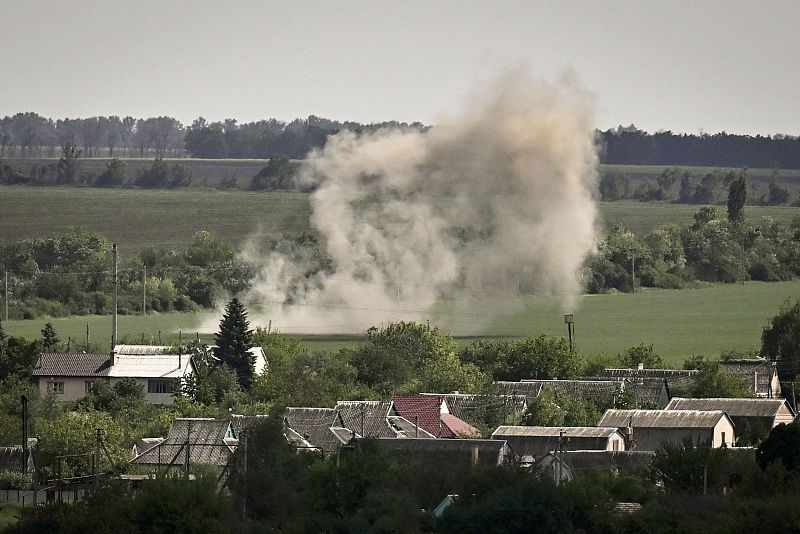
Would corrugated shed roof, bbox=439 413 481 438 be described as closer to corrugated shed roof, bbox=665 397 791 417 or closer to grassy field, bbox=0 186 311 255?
corrugated shed roof, bbox=665 397 791 417

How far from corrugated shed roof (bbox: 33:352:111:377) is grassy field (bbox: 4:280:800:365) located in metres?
16.4

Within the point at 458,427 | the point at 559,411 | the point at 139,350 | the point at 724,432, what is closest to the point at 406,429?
the point at 458,427

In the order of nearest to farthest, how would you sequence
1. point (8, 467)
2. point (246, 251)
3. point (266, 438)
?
1. point (266, 438)
2. point (8, 467)
3. point (246, 251)

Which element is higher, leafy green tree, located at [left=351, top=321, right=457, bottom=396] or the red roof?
leafy green tree, located at [left=351, top=321, right=457, bottom=396]

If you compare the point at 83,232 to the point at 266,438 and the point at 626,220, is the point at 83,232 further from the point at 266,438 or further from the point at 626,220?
the point at 266,438

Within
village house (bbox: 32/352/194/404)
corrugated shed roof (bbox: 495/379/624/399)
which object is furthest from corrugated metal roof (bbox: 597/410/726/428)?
village house (bbox: 32/352/194/404)

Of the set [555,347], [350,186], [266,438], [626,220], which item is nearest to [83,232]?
[626,220]

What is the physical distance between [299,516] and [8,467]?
63.4 ft

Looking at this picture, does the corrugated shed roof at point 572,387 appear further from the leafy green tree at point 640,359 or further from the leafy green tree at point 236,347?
the leafy green tree at point 640,359

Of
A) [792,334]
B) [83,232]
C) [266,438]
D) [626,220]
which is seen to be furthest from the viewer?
[626,220]

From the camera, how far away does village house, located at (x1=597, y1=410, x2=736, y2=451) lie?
7344 cm

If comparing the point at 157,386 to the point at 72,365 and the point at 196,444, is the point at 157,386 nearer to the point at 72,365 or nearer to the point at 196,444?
the point at 72,365

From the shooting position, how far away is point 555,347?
98125 millimetres

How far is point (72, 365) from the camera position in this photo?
94625 mm
